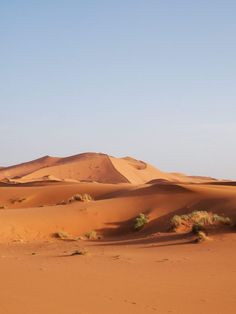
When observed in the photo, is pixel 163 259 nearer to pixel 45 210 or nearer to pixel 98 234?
pixel 98 234

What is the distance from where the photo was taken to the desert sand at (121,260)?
6219mm

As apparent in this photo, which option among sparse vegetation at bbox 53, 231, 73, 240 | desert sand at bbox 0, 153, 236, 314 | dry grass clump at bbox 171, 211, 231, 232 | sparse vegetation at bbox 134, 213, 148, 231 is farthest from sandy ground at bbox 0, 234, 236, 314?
sparse vegetation at bbox 134, 213, 148, 231

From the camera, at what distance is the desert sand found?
622 centimetres

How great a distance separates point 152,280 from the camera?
7.84 metres

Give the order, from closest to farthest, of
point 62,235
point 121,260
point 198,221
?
1. point 121,260
2. point 198,221
3. point 62,235

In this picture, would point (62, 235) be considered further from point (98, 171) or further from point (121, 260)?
point (98, 171)

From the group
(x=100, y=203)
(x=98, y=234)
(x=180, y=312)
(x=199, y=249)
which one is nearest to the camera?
(x=180, y=312)

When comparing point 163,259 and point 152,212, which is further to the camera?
point 152,212

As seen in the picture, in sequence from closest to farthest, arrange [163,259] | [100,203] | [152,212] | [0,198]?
[163,259]
[152,212]
[100,203]
[0,198]

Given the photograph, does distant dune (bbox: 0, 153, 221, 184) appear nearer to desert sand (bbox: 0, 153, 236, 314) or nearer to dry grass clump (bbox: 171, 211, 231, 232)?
desert sand (bbox: 0, 153, 236, 314)

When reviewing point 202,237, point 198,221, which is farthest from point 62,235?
point 202,237

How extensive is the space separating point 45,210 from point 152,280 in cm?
1567

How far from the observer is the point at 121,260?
34.0 feet

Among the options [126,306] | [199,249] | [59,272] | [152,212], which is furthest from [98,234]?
[126,306]
